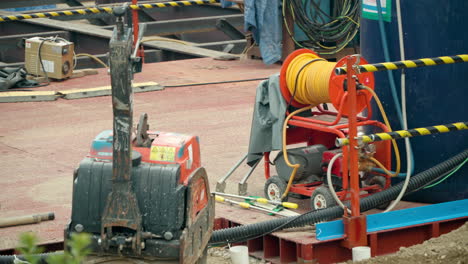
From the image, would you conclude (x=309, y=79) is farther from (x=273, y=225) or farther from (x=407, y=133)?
(x=273, y=225)

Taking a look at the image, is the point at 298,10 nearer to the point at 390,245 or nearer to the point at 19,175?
the point at 19,175

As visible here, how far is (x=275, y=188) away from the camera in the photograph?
7109 mm

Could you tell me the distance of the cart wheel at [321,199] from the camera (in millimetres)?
6629

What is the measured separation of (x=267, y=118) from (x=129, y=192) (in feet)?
8.14

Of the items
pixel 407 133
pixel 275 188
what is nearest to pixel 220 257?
pixel 275 188

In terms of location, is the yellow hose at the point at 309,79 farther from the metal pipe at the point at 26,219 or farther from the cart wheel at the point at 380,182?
the metal pipe at the point at 26,219

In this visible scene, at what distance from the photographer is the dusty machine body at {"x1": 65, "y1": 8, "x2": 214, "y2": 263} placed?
15.9 ft

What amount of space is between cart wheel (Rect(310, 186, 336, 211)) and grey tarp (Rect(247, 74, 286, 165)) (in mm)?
516

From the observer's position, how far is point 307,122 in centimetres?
696

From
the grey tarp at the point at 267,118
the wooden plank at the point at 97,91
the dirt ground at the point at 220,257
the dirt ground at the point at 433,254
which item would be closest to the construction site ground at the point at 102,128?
the dirt ground at the point at 220,257

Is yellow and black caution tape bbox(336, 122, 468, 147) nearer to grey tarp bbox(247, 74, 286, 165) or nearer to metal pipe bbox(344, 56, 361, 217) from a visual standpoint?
metal pipe bbox(344, 56, 361, 217)

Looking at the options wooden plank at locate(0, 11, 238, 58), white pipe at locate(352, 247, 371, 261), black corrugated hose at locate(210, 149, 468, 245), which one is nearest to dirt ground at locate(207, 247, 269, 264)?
black corrugated hose at locate(210, 149, 468, 245)

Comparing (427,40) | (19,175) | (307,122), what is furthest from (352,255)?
(19,175)

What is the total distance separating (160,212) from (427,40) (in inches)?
114
